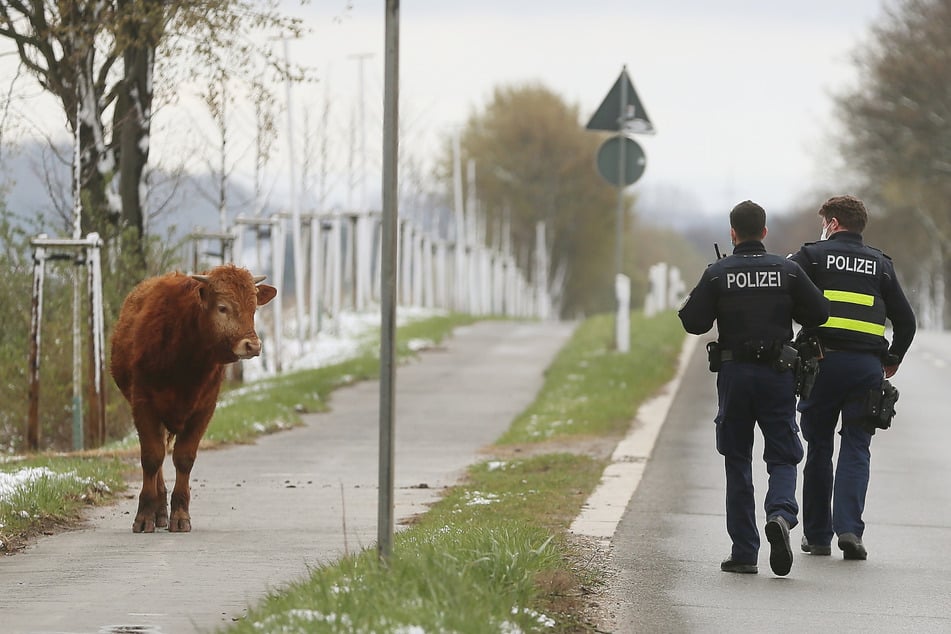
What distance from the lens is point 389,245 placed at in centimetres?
667

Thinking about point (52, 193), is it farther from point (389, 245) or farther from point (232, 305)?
point (389, 245)

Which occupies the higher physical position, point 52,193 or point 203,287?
point 52,193

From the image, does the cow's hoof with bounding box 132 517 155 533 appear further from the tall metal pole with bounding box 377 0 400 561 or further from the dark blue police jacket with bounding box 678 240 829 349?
the tall metal pole with bounding box 377 0 400 561

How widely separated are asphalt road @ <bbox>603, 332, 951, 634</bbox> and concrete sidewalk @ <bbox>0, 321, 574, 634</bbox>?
1.40 metres

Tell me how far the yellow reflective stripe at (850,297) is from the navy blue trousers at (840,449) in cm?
28

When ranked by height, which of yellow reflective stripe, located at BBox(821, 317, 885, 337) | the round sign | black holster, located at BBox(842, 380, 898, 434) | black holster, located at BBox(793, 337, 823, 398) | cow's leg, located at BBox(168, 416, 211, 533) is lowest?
cow's leg, located at BBox(168, 416, 211, 533)

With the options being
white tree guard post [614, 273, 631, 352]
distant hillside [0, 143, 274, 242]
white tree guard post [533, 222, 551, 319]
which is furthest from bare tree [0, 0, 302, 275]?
white tree guard post [533, 222, 551, 319]

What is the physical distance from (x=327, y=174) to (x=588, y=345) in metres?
10.9

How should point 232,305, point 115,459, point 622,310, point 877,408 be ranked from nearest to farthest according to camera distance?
point 877,408
point 232,305
point 115,459
point 622,310

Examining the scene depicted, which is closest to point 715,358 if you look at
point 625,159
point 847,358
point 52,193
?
point 847,358

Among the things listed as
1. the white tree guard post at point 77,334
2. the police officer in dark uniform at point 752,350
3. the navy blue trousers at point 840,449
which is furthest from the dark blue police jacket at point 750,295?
the white tree guard post at point 77,334

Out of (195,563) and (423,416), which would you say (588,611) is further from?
(423,416)

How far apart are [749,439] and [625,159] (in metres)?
15.5

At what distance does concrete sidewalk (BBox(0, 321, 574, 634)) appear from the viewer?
730 centimetres
